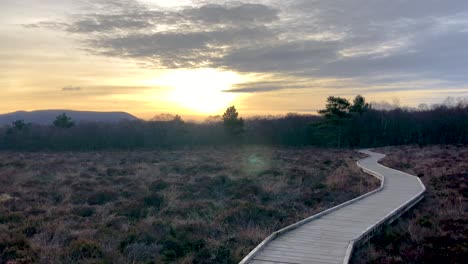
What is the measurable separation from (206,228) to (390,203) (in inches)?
255

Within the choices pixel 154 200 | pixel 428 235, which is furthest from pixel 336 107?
pixel 428 235

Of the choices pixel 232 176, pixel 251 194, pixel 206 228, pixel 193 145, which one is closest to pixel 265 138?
pixel 193 145

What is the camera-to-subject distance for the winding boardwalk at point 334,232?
312 inches

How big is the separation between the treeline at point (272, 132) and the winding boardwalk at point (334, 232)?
139ft

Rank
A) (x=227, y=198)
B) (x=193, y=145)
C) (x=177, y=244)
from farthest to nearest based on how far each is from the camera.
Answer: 1. (x=193, y=145)
2. (x=227, y=198)
3. (x=177, y=244)

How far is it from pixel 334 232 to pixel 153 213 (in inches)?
265

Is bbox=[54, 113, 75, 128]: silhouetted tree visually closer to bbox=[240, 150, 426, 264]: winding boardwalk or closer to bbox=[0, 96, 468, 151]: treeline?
bbox=[0, 96, 468, 151]: treeline

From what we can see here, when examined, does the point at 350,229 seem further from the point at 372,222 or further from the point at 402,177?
the point at 402,177

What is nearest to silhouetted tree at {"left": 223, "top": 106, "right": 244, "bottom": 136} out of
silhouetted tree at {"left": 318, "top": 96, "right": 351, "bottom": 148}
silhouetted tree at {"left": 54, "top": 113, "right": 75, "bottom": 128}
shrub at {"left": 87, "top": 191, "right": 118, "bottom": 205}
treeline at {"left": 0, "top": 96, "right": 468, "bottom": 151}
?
treeline at {"left": 0, "top": 96, "right": 468, "bottom": 151}

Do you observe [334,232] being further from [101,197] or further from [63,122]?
[63,122]

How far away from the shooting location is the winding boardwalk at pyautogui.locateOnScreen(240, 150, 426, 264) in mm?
7922

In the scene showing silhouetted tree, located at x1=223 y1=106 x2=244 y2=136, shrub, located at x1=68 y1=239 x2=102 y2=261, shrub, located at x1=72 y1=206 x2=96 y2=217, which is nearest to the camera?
shrub, located at x1=68 y1=239 x2=102 y2=261

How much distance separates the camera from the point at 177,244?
9789 millimetres

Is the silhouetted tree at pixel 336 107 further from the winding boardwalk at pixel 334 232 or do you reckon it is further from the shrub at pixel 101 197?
the shrub at pixel 101 197
